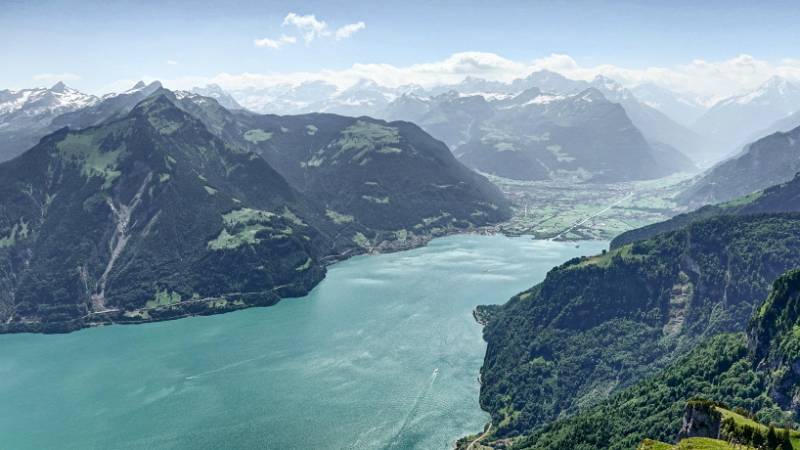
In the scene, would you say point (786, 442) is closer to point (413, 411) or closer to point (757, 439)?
point (757, 439)

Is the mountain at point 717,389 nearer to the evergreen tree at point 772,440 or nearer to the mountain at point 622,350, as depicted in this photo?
the mountain at point 622,350

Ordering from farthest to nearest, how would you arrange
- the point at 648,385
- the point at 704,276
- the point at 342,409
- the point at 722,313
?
the point at 704,276, the point at 722,313, the point at 342,409, the point at 648,385

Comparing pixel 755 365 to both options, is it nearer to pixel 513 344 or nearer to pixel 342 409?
pixel 513 344

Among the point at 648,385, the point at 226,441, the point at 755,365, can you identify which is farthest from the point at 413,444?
the point at 755,365

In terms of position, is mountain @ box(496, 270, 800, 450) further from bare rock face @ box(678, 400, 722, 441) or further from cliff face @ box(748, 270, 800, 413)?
bare rock face @ box(678, 400, 722, 441)

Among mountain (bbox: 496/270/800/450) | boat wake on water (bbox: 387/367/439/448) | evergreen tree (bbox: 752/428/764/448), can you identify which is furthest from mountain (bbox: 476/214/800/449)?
evergreen tree (bbox: 752/428/764/448)

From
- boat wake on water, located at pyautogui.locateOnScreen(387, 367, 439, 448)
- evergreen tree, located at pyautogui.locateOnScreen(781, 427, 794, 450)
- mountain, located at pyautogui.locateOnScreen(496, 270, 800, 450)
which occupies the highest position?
evergreen tree, located at pyautogui.locateOnScreen(781, 427, 794, 450)

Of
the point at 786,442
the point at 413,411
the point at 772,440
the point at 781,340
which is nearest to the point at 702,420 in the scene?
the point at 772,440

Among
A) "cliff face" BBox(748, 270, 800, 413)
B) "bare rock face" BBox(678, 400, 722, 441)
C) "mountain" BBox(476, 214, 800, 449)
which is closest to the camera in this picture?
"bare rock face" BBox(678, 400, 722, 441)
